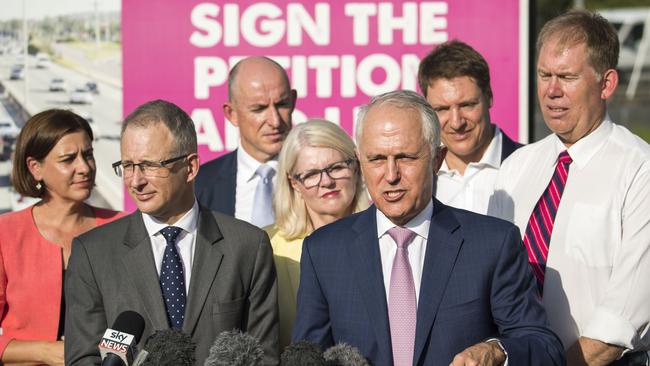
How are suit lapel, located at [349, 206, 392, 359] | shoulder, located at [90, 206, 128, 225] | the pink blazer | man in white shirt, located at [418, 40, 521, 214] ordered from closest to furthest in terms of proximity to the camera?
suit lapel, located at [349, 206, 392, 359] → the pink blazer → shoulder, located at [90, 206, 128, 225] → man in white shirt, located at [418, 40, 521, 214]

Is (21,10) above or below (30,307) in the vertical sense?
above

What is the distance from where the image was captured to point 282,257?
4367 mm

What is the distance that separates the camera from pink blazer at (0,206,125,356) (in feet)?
14.4

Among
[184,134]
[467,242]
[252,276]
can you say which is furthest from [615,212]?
[184,134]

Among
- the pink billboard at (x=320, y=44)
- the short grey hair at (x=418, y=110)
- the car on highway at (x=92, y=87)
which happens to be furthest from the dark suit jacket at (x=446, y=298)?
the car on highway at (x=92, y=87)

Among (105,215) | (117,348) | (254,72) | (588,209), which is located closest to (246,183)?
(254,72)

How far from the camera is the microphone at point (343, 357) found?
273 centimetres

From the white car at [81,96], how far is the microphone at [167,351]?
4057mm

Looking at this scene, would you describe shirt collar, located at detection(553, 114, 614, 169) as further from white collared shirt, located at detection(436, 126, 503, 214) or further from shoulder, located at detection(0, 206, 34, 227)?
shoulder, located at detection(0, 206, 34, 227)

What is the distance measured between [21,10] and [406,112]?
4.08 meters

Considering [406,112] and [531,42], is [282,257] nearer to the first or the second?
[406,112]

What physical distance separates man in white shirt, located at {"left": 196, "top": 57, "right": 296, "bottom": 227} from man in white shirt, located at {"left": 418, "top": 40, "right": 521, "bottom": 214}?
0.80 metres

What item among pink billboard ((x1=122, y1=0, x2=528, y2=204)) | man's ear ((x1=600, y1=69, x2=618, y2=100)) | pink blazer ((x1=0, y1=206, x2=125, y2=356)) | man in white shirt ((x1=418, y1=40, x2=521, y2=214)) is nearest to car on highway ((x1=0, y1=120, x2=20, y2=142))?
pink billboard ((x1=122, y1=0, x2=528, y2=204))

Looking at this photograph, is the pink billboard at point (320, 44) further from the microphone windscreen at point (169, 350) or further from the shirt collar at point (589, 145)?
the microphone windscreen at point (169, 350)
